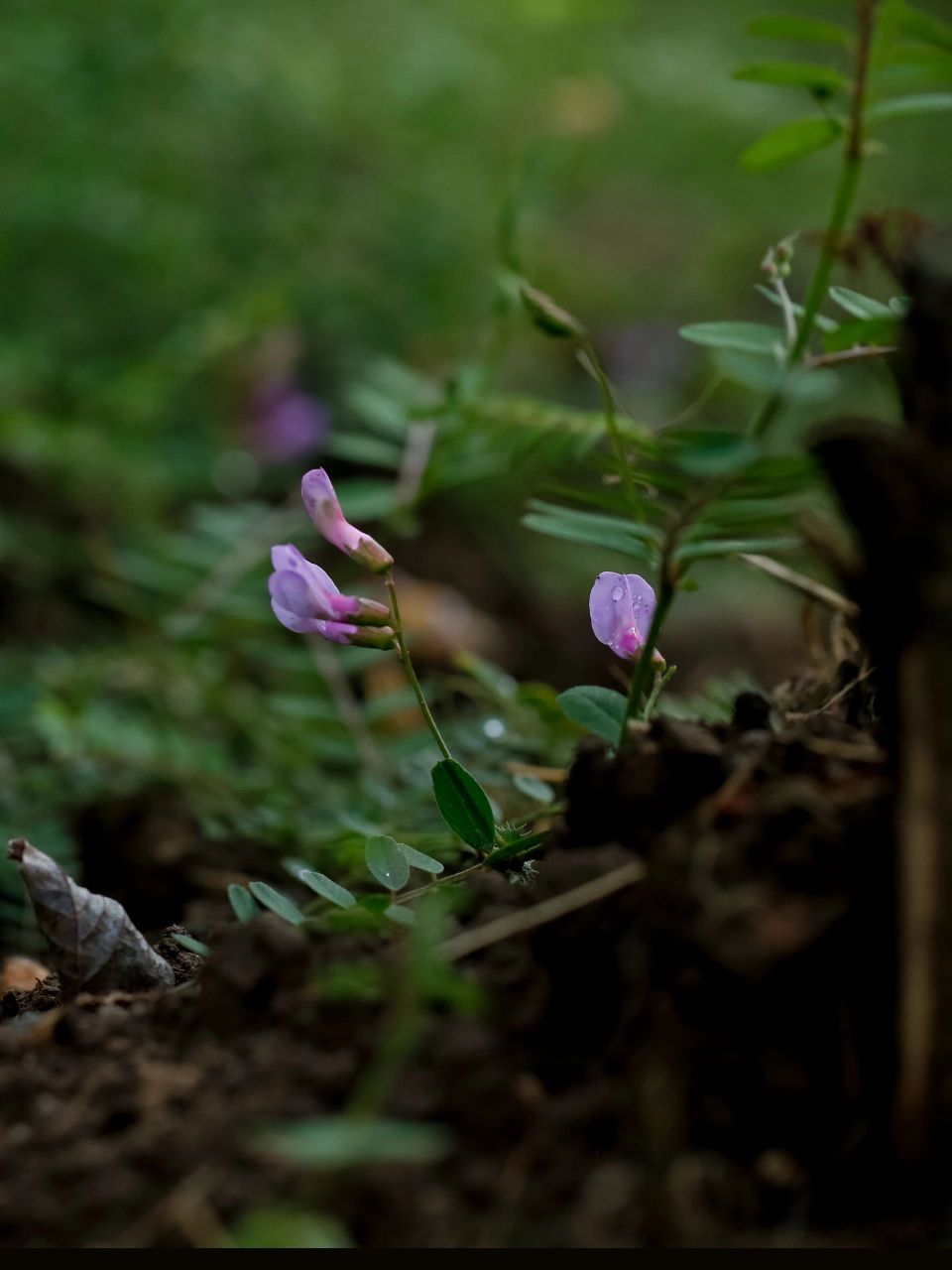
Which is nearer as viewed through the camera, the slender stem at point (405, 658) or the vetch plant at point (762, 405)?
the vetch plant at point (762, 405)

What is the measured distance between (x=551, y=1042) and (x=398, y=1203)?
102 mm

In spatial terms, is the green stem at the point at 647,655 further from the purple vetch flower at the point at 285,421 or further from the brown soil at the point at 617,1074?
the purple vetch flower at the point at 285,421

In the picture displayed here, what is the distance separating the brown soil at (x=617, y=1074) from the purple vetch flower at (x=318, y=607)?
0.57 ft

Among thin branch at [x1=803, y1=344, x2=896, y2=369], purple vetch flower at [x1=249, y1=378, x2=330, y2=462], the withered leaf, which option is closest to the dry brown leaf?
the withered leaf

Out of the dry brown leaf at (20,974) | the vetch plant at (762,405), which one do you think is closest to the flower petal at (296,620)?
the vetch plant at (762,405)

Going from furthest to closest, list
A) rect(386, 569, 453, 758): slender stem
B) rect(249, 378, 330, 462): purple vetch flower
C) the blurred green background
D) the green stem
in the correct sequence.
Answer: rect(249, 378, 330, 462): purple vetch flower → the blurred green background → rect(386, 569, 453, 758): slender stem → the green stem

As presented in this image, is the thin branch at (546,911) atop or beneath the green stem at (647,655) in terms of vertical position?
beneath

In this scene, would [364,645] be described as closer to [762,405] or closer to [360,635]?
[360,635]

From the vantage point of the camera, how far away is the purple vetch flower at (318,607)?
0.71 m

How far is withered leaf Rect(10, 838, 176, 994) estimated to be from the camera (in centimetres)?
74

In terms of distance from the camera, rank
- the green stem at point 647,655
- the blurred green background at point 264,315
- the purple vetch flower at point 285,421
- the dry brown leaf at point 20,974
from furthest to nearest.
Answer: the purple vetch flower at point 285,421 < the blurred green background at point 264,315 < the dry brown leaf at point 20,974 < the green stem at point 647,655

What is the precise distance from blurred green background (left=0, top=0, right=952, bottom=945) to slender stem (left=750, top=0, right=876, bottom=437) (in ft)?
1.59

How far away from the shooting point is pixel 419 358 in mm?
3145

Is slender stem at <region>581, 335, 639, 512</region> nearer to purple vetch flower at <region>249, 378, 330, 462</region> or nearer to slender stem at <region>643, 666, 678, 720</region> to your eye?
slender stem at <region>643, 666, 678, 720</region>
